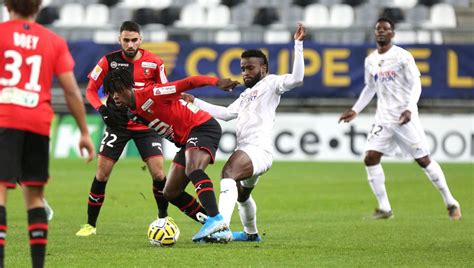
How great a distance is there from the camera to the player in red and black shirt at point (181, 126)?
31.6 feet

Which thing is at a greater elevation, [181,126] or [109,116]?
[181,126]

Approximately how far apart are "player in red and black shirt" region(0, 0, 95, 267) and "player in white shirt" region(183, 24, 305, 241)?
2.94 m

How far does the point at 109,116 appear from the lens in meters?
11.2

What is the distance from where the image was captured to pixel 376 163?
13703mm

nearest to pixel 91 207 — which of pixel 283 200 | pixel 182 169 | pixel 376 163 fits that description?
pixel 182 169

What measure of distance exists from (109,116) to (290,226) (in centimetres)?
265

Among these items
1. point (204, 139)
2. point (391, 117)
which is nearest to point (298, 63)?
point (204, 139)

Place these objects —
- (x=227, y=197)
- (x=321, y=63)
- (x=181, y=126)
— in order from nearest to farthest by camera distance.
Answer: (x=227, y=197) < (x=181, y=126) < (x=321, y=63)

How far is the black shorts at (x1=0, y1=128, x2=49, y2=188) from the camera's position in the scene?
7.01m

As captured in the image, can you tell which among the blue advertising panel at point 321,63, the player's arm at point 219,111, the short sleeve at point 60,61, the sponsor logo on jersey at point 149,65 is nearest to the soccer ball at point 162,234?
the player's arm at point 219,111

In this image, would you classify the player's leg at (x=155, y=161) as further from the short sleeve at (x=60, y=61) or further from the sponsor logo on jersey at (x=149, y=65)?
the short sleeve at (x=60, y=61)

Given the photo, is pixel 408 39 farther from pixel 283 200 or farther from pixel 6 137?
pixel 6 137

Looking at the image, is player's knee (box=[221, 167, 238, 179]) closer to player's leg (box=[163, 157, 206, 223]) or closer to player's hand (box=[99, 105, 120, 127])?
player's leg (box=[163, 157, 206, 223])

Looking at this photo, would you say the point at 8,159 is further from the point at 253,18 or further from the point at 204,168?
the point at 253,18
